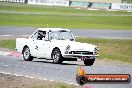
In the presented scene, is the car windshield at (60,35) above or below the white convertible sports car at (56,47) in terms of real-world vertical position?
above

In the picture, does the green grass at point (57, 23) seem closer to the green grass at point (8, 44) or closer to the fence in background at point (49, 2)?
the green grass at point (8, 44)

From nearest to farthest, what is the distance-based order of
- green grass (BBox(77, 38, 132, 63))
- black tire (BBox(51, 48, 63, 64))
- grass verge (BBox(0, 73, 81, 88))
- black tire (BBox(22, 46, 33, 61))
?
grass verge (BBox(0, 73, 81, 88))
black tire (BBox(51, 48, 63, 64))
black tire (BBox(22, 46, 33, 61))
green grass (BBox(77, 38, 132, 63))

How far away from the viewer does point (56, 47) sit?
22531 mm

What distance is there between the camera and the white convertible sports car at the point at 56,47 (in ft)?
72.4

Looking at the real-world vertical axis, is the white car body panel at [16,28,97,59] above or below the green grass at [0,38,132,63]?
above

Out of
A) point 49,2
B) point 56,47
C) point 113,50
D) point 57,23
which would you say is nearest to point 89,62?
point 56,47

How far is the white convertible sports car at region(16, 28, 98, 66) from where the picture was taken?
2206 centimetres

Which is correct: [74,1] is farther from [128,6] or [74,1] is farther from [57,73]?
[57,73]

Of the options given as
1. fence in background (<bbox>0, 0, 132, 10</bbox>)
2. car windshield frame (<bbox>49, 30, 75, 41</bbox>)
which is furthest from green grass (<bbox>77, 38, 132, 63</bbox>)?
fence in background (<bbox>0, 0, 132, 10</bbox>)

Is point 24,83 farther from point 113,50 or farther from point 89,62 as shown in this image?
point 113,50

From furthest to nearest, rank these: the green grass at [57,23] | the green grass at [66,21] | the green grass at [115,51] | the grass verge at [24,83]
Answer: the green grass at [66,21]
the green grass at [57,23]
the green grass at [115,51]
the grass verge at [24,83]

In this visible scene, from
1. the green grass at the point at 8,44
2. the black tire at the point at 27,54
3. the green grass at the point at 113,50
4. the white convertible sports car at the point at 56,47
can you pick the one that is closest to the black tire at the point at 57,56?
the white convertible sports car at the point at 56,47

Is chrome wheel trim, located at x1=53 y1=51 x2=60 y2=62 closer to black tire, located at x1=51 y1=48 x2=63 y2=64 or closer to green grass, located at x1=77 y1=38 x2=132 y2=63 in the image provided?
black tire, located at x1=51 y1=48 x2=63 y2=64

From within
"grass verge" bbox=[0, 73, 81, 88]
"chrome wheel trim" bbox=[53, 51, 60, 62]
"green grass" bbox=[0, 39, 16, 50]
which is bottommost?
"green grass" bbox=[0, 39, 16, 50]
